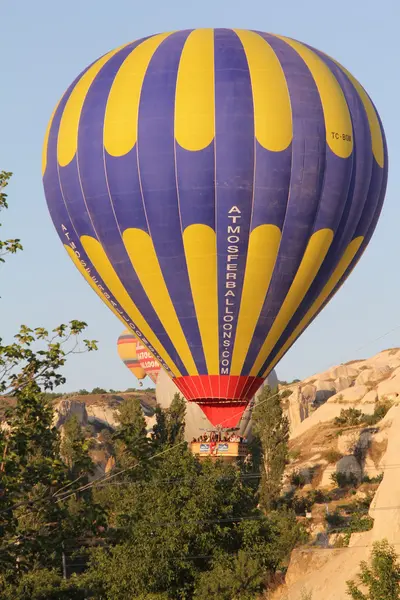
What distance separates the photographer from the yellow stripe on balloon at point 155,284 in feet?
120

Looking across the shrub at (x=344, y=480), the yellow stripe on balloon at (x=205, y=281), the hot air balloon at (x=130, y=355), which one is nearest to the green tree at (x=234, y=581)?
the yellow stripe on balloon at (x=205, y=281)

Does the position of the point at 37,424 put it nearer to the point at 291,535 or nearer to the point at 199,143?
the point at 199,143

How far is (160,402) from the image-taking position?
8388 cm

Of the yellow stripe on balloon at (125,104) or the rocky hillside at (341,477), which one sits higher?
the yellow stripe on balloon at (125,104)

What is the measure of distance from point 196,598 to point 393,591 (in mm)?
12172

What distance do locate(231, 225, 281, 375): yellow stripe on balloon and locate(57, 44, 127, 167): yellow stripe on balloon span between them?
6659 mm

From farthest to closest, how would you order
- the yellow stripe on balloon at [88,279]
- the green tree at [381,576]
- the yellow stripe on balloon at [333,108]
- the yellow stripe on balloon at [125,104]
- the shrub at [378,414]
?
the shrub at [378,414] → the yellow stripe on balloon at [88,279] → the yellow stripe on balloon at [333,108] → the yellow stripe on balloon at [125,104] → the green tree at [381,576]

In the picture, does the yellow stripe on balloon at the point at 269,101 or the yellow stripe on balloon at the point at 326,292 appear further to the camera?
the yellow stripe on balloon at the point at 326,292

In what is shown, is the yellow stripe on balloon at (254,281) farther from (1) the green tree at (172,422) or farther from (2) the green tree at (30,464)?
(1) the green tree at (172,422)

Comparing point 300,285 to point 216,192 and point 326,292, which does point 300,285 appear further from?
point 216,192

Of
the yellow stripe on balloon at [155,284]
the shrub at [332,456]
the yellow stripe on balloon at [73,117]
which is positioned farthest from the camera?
the shrub at [332,456]

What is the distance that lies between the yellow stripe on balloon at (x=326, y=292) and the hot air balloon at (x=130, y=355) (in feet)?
217

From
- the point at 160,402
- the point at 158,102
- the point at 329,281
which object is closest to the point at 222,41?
the point at 158,102

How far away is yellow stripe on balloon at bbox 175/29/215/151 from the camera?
35750 mm
